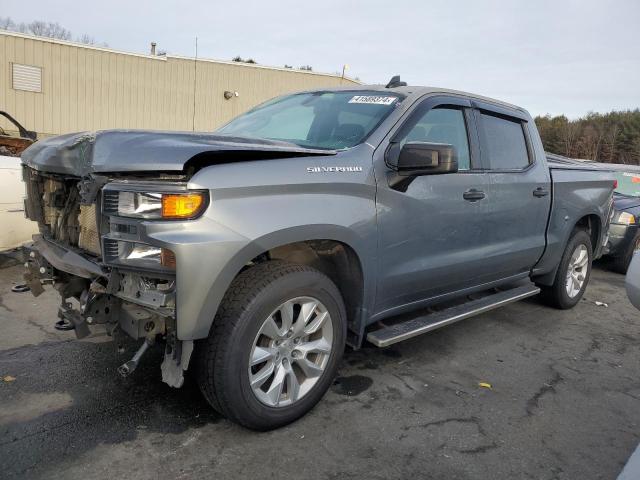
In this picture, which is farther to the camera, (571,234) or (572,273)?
(572,273)

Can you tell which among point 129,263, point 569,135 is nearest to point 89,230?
point 129,263

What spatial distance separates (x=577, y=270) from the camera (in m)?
5.60

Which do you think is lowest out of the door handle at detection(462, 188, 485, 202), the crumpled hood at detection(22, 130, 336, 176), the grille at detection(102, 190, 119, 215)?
the grille at detection(102, 190, 119, 215)

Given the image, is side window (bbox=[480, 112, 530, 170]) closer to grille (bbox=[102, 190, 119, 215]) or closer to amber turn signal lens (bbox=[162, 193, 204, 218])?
amber turn signal lens (bbox=[162, 193, 204, 218])

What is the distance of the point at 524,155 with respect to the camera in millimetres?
4602

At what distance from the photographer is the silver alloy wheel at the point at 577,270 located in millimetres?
5441

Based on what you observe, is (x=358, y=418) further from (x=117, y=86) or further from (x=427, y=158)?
(x=117, y=86)

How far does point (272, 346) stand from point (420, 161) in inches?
52.7

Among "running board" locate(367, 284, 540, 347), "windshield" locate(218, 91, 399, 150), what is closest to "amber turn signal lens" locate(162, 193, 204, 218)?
"windshield" locate(218, 91, 399, 150)

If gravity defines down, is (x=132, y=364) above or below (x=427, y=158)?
below

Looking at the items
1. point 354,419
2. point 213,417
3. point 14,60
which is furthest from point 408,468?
point 14,60

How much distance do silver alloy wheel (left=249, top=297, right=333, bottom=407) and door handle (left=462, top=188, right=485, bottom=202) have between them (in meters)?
1.45

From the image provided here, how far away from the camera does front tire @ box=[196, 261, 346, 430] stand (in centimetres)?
249

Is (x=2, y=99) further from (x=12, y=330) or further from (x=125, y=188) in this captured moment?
(x=125, y=188)
